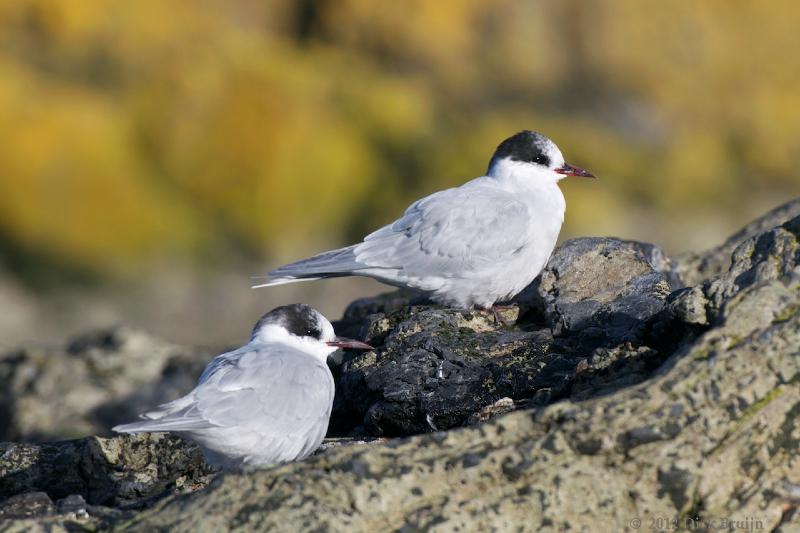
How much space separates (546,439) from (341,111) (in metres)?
12.3

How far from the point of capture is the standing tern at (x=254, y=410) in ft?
16.3

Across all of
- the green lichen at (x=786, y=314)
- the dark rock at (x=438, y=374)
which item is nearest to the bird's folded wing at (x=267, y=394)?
the dark rock at (x=438, y=374)

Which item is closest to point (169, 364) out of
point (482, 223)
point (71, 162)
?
point (482, 223)

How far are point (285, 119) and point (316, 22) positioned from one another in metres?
3.17

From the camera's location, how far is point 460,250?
21.6 ft

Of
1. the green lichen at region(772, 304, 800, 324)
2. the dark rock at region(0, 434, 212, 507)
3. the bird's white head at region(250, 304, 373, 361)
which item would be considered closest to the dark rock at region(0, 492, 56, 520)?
the dark rock at region(0, 434, 212, 507)

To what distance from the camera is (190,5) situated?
17.8m

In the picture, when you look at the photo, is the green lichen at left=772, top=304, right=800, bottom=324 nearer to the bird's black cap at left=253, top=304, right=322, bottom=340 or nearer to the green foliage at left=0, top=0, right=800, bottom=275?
the bird's black cap at left=253, top=304, right=322, bottom=340

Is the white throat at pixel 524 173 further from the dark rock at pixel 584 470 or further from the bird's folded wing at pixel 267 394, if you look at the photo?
the dark rock at pixel 584 470

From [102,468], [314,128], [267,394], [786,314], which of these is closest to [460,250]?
[267,394]

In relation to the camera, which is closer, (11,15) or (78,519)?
(78,519)

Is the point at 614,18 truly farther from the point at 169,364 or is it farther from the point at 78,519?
the point at 78,519

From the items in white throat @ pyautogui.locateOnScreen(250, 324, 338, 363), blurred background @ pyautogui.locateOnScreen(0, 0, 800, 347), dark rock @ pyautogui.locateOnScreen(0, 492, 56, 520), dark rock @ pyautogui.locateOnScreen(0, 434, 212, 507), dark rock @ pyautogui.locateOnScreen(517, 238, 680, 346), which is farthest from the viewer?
blurred background @ pyautogui.locateOnScreen(0, 0, 800, 347)

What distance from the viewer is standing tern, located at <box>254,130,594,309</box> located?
21.4 feet
